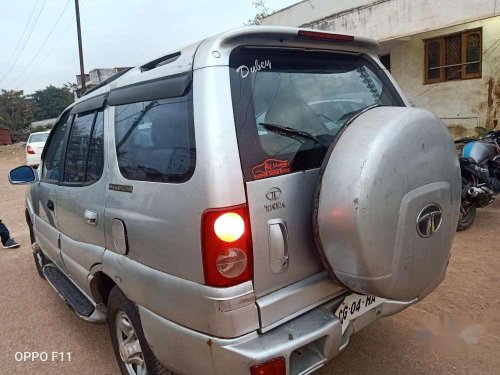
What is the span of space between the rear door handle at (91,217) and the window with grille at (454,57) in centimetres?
1091

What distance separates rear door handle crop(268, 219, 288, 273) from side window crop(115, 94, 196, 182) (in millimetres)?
435

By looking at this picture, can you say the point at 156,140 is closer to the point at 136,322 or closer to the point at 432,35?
the point at 136,322

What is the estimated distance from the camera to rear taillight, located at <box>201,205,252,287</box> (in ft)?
5.60

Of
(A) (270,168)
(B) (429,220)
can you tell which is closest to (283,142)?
(A) (270,168)

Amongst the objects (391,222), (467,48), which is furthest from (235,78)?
A: (467,48)

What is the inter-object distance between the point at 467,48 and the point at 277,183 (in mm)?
11079

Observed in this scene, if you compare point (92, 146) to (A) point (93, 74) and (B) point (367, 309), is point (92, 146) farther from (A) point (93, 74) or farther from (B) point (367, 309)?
(A) point (93, 74)

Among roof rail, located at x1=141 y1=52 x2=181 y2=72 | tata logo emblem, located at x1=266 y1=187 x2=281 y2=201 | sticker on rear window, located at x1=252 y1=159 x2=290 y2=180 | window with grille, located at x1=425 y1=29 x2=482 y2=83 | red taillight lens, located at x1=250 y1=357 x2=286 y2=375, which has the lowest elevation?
red taillight lens, located at x1=250 y1=357 x2=286 y2=375

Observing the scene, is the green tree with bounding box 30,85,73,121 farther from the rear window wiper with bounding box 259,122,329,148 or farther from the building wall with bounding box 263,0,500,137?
the rear window wiper with bounding box 259,122,329,148

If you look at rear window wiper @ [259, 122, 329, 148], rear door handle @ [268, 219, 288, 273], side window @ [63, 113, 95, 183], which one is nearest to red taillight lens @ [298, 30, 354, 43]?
rear window wiper @ [259, 122, 329, 148]

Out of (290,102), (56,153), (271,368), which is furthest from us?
(56,153)

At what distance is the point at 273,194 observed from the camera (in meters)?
1.82

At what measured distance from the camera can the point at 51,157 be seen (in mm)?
3645

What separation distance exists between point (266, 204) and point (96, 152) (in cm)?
133
